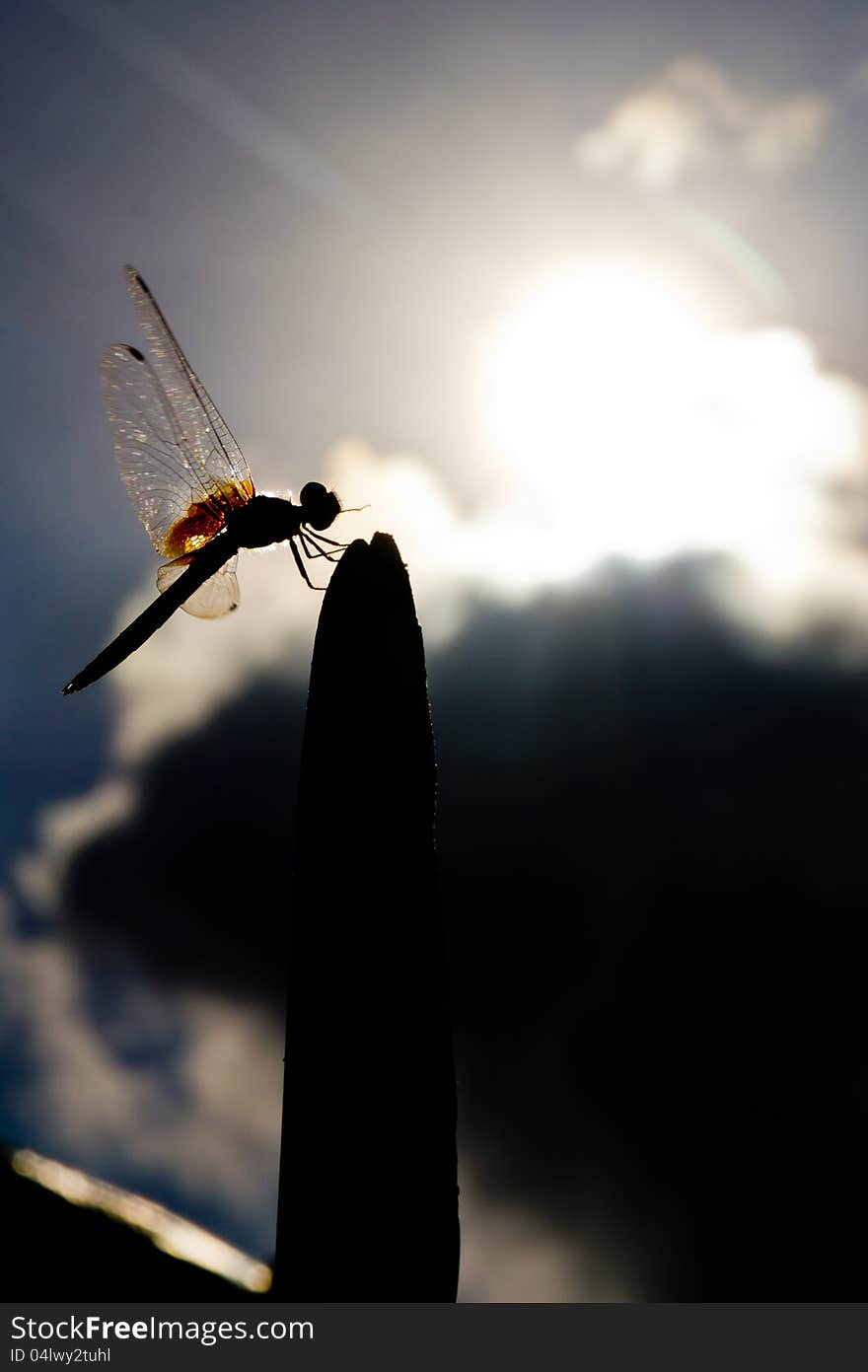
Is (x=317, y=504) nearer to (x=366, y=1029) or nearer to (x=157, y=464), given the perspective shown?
(x=157, y=464)

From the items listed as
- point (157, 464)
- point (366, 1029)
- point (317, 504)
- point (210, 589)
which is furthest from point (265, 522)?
point (366, 1029)

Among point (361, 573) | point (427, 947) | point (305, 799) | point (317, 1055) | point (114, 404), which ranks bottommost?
point (317, 1055)

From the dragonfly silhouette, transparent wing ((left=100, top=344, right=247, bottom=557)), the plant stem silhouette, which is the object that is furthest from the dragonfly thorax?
the plant stem silhouette

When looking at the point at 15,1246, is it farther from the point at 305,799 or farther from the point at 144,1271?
the point at 305,799

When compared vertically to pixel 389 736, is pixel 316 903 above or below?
below
